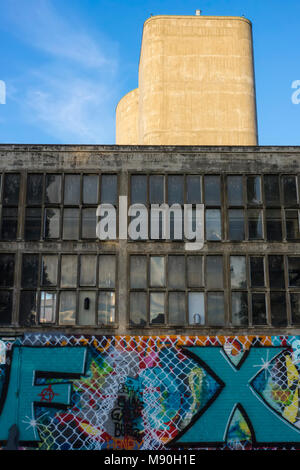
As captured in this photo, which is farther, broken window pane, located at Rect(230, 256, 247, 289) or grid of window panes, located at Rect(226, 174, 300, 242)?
grid of window panes, located at Rect(226, 174, 300, 242)

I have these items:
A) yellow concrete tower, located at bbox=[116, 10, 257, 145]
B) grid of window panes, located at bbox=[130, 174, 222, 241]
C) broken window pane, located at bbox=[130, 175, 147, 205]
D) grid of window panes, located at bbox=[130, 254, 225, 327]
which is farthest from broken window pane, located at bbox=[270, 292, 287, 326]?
yellow concrete tower, located at bbox=[116, 10, 257, 145]

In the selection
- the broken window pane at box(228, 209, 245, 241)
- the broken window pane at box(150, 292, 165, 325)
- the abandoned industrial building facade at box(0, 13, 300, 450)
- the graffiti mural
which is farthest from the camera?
the broken window pane at box(228, 209, 245, 241)

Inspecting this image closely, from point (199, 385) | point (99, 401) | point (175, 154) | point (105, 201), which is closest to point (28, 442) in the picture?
point (99, 401)

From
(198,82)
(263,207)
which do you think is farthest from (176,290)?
(198,82)

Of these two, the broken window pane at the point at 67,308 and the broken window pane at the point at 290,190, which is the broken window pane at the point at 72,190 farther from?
the broken window pane at the point at 290,190

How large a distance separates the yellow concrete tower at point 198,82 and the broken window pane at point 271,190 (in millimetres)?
10142

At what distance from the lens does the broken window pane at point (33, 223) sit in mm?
20391

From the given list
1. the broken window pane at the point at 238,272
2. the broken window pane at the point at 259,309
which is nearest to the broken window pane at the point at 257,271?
the broken window pane at the point at 238,272

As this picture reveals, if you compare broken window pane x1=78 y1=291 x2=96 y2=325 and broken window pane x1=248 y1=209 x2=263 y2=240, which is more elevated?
broken window pane x1=248 y1=209 x2=263 y2=240

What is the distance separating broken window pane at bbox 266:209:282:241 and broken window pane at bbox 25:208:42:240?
9637 mm

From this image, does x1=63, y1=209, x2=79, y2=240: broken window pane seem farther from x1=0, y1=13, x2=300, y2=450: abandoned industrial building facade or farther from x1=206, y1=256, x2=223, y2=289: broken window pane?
x1=206, y1=256, x2=223, y2=289: broken window pane

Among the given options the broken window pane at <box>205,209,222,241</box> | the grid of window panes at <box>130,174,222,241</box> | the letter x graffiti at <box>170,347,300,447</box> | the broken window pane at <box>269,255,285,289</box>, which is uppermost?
the grid of window panes at <box>130,174,222,241</box>

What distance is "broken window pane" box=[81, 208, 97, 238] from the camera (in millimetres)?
20472

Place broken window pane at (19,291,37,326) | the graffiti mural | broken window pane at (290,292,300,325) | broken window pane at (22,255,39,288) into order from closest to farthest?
the graffiti mural → broken window pane at (19,291,37,326) → broken window pane at (290,292,300,325) → broken window pane at (22,255,39,288)
